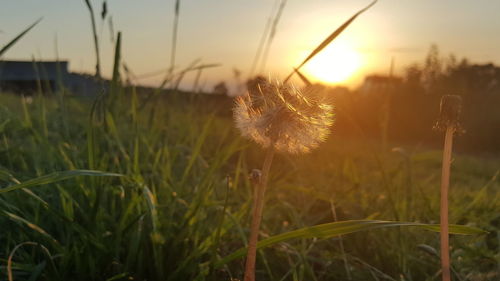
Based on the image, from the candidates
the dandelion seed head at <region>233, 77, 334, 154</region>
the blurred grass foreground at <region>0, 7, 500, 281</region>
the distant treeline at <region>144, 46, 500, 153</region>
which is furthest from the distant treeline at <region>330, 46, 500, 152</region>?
the dandelion seed head at <region>233, 77, 334, 154</region>

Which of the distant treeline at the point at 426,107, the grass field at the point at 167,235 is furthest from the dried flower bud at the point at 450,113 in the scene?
the distant treeline at the point at 426,107

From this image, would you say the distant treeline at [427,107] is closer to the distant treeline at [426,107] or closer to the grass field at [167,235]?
the distant treeline at [426,107]

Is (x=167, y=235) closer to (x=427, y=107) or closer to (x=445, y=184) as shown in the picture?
(x=445, y=184)

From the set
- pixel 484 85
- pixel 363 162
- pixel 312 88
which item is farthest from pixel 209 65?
pixel 484 85

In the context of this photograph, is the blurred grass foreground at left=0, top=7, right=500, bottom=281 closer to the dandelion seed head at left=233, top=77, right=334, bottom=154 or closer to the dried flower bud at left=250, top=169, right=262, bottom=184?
the dandelion seed head at left=233, top=77, right=334, bottom=154

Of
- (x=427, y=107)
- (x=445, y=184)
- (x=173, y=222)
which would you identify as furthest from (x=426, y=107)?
(x=445, y=184)

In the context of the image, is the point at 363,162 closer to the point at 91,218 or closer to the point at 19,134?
the point at 19,134
